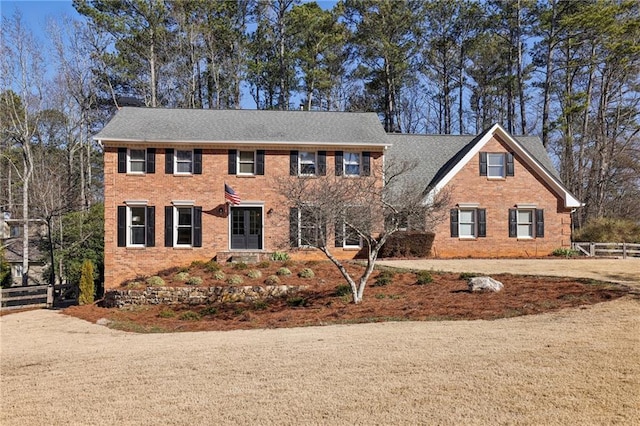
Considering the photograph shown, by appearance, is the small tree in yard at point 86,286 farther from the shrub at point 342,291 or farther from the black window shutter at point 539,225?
the black window shutter at point 539,225

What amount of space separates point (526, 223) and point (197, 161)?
16469 millimetres

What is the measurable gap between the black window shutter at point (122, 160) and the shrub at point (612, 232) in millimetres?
24468

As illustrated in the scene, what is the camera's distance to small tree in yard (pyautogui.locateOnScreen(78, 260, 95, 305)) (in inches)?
840

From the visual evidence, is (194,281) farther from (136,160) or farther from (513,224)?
(513,224)

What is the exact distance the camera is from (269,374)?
726 cm

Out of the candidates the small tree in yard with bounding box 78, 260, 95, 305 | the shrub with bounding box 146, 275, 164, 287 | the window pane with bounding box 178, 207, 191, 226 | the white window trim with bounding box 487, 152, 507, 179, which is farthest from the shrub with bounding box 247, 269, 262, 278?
the white window trim with bounding box 487, 152, 507, 179

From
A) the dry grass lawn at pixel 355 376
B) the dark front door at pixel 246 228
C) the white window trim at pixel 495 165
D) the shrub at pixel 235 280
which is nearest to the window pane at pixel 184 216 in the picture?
the dark front door at pixel 246 228

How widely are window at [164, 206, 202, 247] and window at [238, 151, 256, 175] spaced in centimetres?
272

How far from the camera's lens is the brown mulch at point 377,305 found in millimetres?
12141

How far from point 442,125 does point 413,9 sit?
11994 mm

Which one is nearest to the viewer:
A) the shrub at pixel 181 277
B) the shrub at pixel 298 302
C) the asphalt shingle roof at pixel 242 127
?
the shrub at pixel 298 302

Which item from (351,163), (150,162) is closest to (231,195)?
(150,162)

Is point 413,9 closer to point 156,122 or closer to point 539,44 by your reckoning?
point 539,44

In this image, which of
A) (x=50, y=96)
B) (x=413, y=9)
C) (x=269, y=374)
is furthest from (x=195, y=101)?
(x=269, y=374)
